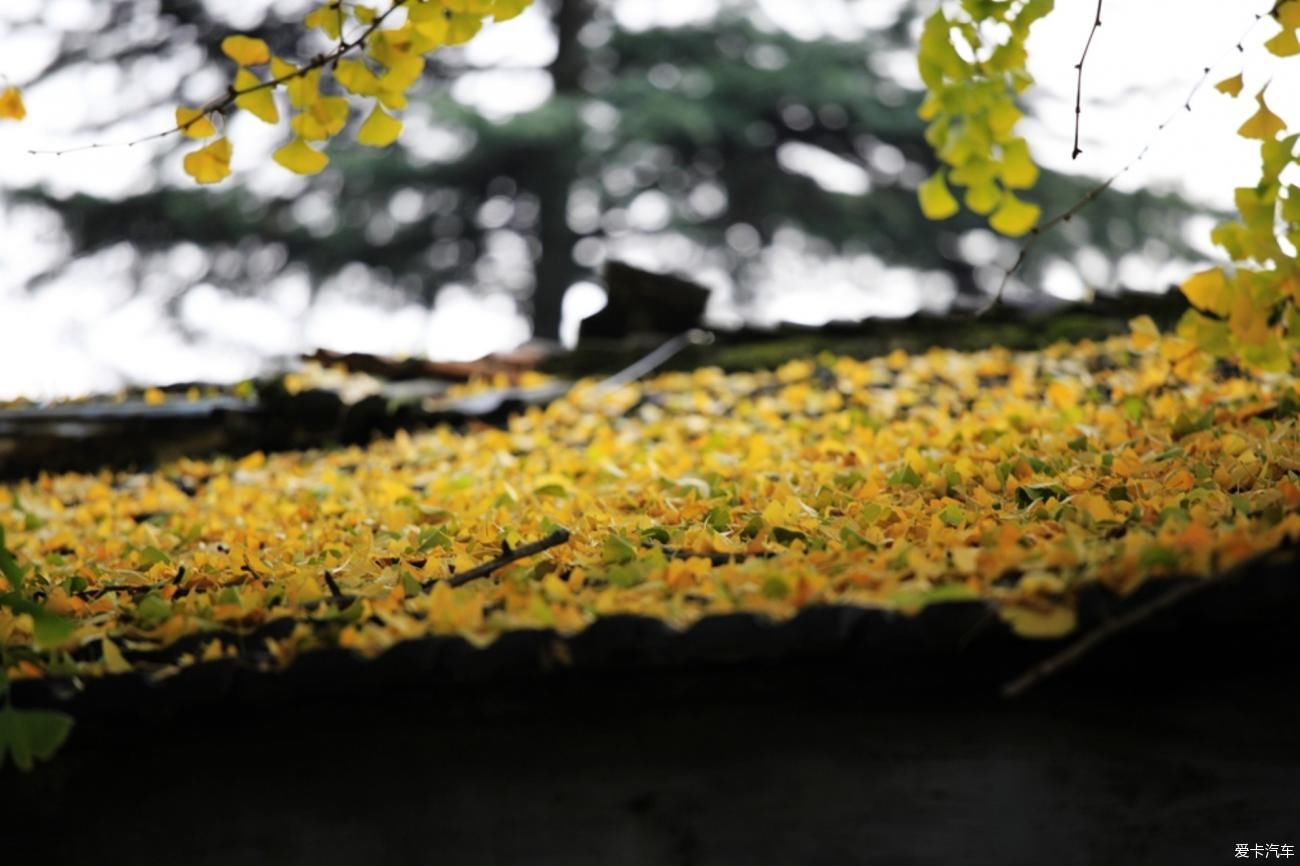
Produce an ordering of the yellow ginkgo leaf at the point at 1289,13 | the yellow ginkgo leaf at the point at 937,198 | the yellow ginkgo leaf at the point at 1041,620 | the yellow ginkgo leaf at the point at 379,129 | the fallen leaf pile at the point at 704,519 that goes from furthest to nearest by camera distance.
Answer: the yellow ginkgo leaf at the point at 937,198
the yellow ginkgo leaf at the point at 379,129
the yellow ginkgo leaf at the point at 1289,13
the fallen leaf pile at the point at 704,519
the yellow ginkgo leaf at the point at 1041,620

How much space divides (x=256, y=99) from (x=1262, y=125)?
1792mm

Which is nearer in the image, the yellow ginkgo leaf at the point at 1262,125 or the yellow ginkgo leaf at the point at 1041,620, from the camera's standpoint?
the yellow ginkgo leaf at the point at 1041,620

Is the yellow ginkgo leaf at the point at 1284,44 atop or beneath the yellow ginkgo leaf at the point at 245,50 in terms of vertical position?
beneath

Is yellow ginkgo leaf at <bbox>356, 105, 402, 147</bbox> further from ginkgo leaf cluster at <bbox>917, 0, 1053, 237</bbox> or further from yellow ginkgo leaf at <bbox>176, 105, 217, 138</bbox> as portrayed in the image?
ginkgo leaf cluster at <bbox>917, 0, 1053, 237</bbox>

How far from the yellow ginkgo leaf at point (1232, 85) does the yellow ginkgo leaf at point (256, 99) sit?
169cm

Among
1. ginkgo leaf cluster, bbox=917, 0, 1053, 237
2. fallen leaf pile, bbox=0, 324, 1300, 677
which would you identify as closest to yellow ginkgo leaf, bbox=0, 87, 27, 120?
fallen leaf pile, bbox=0, 324, 1300, 677

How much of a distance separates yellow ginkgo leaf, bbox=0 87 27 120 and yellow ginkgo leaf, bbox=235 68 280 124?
16.3 inches

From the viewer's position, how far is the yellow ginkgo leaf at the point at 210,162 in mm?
1986

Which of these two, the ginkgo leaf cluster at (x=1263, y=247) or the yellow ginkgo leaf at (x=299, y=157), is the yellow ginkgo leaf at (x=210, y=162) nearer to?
the yellow ginkgo leaf at (x=299, y=157)

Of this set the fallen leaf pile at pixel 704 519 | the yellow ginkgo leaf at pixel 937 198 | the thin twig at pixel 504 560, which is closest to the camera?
the fallen leaf pile at pixel 704 519

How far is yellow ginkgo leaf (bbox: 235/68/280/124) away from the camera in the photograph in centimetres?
197

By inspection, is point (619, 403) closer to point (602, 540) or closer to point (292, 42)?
point (602, 540)

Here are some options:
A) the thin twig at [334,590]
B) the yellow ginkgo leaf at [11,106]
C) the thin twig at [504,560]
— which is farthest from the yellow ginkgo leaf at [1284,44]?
the yellow ginkgo leaf at [11,106]

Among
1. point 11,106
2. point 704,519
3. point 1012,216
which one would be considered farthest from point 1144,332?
point 11,106
